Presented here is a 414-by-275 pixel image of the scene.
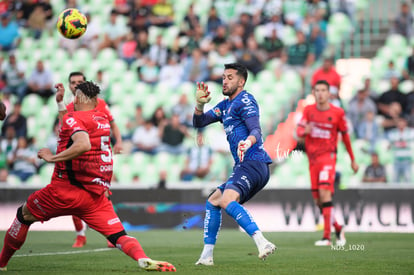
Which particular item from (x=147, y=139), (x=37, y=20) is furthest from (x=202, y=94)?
(x=37, y=20)

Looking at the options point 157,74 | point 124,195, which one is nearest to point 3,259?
Result: point 124,195

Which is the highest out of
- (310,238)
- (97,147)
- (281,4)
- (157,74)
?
(281,4)

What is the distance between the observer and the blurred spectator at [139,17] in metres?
23.2

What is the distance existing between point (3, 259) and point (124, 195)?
9.75 m

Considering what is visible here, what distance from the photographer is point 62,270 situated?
8586mm

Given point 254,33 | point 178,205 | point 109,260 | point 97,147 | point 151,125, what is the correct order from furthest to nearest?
point 254,33, point 151,125, point 178,205, point 109,260, point 97,147

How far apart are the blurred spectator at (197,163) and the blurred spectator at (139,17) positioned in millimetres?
5526

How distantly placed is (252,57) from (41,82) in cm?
621

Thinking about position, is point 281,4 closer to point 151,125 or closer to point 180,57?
point 180,57

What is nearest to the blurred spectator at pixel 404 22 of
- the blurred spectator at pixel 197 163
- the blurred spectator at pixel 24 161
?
the blurred spectator at pixel 197 163

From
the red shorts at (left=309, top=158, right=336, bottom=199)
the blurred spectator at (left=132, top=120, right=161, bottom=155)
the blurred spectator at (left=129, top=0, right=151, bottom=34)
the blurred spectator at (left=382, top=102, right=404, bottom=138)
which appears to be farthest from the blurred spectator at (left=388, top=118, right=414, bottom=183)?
the blurred spectator at (left=129, top=0, right=151, bottom=34)

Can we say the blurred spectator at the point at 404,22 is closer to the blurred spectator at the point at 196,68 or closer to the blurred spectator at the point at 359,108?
the blurred spectator at the point at 359,108

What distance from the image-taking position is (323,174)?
13523 mm

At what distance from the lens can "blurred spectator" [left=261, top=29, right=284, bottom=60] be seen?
21.2 metres
